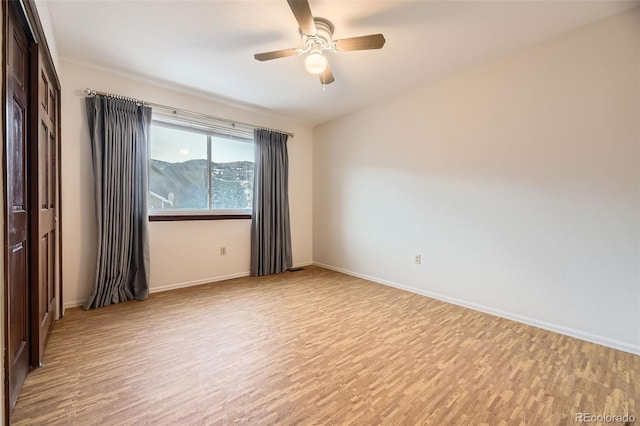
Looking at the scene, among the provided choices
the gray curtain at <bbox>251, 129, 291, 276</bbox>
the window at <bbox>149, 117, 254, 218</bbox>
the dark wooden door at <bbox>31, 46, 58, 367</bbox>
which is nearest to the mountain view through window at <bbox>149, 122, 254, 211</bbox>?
the window at <bbox>149, 117, 254, 218</bbox>

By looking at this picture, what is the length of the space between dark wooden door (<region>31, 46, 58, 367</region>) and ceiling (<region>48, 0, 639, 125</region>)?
54 centimetres

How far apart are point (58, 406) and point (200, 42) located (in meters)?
2.63

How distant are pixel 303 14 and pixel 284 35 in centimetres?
63

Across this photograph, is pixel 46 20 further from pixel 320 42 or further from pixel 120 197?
pixel 320 42

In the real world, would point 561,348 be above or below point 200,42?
below

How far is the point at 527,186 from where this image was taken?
248cm

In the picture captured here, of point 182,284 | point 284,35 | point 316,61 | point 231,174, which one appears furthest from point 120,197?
point 316,61

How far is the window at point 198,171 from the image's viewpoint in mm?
3301

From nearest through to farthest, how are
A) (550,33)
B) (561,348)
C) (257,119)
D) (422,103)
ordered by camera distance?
(561,348), (550,33), (422,103), (257,119)

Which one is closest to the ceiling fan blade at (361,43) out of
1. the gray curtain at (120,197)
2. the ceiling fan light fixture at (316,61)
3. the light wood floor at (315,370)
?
the ceiling fan light fixture at (316,61)

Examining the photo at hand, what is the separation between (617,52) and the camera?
81.2 inches

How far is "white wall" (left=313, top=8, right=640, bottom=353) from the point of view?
2059 mm

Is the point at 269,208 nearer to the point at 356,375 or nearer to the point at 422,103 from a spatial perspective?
the point at 422,103

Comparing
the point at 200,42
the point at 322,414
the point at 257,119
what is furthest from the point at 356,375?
the point at 257,119
